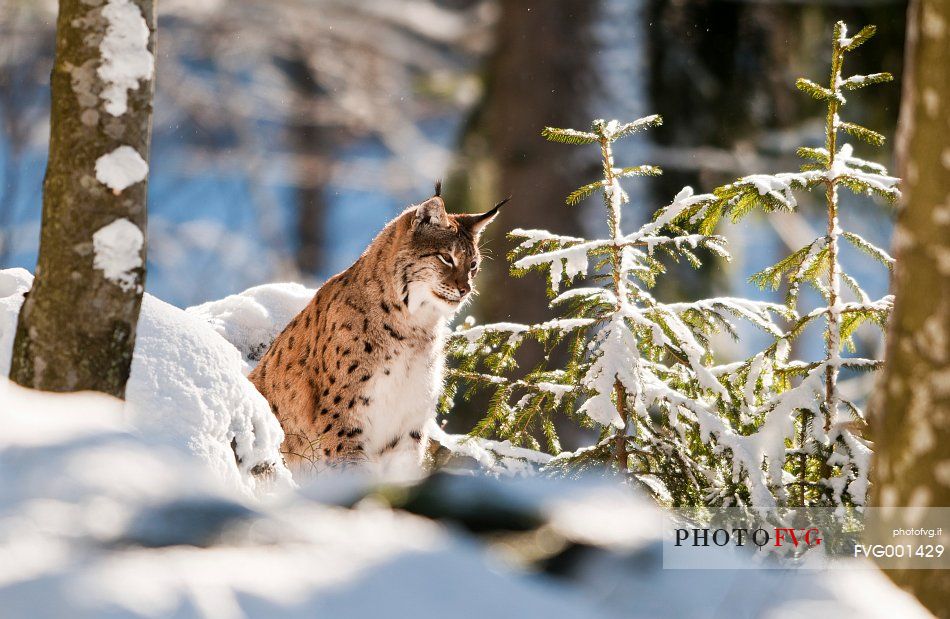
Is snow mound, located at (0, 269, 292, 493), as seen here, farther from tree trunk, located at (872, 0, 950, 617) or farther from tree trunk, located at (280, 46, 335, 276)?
tree trunk, located at (280, 46, 335, 276)

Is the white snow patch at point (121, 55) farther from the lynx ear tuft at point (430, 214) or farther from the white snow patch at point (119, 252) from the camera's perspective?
the lynx ear tuft at point (430, 214)

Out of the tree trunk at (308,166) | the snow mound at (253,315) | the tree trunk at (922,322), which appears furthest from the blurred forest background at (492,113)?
the tree trunk at (922,322)

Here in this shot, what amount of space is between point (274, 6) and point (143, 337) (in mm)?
13567

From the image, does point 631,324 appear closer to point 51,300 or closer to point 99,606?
point 51,300

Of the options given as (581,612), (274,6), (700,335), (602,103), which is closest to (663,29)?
(602,103)

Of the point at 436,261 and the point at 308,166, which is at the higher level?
the point at 308,166

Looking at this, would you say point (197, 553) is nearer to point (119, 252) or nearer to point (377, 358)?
point (119, 252)

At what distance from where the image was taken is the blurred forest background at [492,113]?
9.81 metres

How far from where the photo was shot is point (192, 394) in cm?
337

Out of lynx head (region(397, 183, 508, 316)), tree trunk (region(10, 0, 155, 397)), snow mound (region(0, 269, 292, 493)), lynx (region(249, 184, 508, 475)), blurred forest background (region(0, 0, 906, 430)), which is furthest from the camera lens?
blurred forest background (region(0, 0, 906, 430))

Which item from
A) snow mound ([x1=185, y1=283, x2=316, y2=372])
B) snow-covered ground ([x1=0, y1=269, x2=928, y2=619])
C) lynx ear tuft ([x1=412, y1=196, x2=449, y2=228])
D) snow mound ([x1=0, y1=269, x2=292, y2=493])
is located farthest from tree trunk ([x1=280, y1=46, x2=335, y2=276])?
Answer: snow-covered ground ([x1=0, y1=269, x2=928, y2=619])

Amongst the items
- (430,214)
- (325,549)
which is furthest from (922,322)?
(430,214)

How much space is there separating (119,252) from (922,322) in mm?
2006

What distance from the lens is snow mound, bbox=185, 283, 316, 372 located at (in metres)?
5.88
